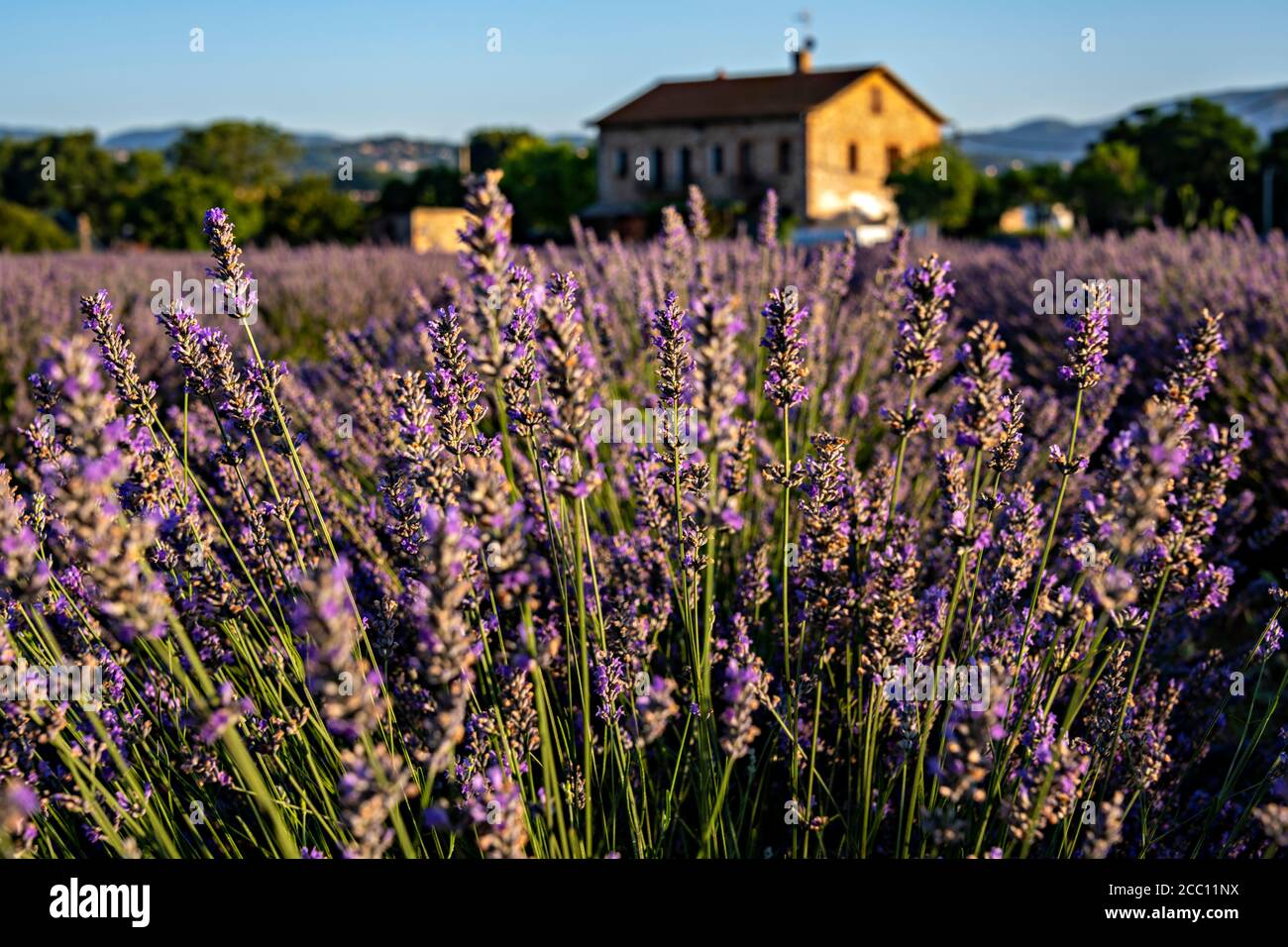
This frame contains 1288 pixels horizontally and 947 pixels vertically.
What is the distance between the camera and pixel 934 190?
110 ft

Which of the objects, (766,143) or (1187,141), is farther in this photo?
(766,143)

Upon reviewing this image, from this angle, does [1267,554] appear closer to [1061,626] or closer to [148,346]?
[1061,626]

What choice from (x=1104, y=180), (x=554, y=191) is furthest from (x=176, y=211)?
(x=1104, y=180)

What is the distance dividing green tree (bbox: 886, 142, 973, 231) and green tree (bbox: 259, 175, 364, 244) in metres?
21.5

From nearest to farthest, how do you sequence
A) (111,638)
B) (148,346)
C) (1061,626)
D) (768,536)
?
(1061,626) < (111,638) < (768,536) < (148,346)

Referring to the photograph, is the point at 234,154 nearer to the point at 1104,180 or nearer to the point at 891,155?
the point at 891,155

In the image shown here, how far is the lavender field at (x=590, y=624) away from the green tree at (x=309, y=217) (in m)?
42.3

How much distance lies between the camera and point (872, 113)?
130 ft

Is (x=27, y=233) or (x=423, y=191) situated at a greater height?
(x=423, y=191)

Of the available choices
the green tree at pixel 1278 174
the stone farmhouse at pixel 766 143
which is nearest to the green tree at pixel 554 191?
the stone farmhouse at pixel 766 143

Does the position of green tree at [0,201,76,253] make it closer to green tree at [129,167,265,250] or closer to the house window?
green tree at [129,167,265,250]

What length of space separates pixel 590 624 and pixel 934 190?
34199 millimetres
